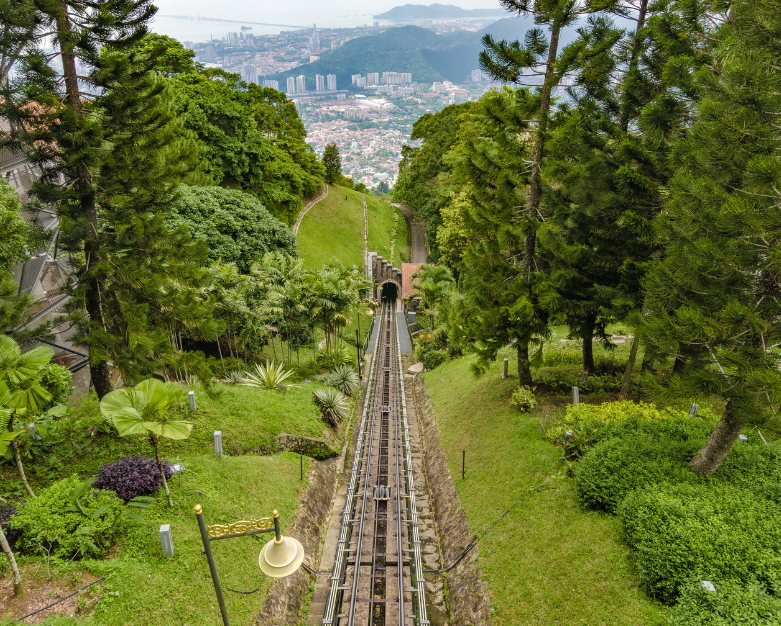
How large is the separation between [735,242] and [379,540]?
1013cm

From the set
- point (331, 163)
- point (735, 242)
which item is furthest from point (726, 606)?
point (331, 163)

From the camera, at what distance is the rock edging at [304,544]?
27.9ft

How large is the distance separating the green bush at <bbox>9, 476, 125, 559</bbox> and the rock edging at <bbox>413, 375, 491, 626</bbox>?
688 centimetres

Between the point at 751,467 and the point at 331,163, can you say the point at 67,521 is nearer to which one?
the point at 751,467

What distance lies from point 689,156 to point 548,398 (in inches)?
314

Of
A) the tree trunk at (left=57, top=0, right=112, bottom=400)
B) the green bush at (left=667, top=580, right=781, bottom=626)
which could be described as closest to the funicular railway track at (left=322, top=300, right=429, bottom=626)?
the green bush at (left=667, top=580, right=781, bottom=626)

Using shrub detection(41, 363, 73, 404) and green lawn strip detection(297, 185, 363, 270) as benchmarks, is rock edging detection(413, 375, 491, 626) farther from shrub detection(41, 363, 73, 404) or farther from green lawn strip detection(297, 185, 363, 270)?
green lawn strip detection(297, 185, 363, 270)

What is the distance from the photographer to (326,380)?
1908 cm

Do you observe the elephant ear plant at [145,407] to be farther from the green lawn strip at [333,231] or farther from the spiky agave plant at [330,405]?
the green lawn strip at [333,231]

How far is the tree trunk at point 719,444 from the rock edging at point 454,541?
4.90 meters

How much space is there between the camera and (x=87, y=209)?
388 inches

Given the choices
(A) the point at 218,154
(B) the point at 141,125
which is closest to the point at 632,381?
(B) the point at 141,125

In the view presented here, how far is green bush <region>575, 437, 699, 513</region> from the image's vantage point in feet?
28.8

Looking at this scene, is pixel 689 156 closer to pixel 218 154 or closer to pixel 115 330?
pixel 115 330
